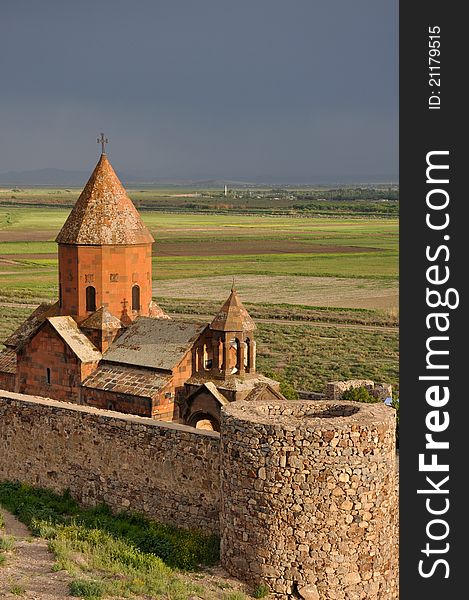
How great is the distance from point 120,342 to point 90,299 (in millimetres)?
1225

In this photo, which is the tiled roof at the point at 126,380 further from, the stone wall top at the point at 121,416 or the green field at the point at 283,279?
the green field at the point at 283,279

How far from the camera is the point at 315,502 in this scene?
373 inches

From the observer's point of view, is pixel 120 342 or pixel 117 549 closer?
pixel 117 549

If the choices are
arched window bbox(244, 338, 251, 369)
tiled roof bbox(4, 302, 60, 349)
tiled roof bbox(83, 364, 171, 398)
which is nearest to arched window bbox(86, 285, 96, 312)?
tiled roof bbox(4, 302, 60, 349)

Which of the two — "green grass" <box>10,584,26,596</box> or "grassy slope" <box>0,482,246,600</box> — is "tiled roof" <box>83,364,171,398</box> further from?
"green grass" <box>10,584,26,596</box>

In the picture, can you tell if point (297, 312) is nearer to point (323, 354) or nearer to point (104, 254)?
point (323, 354)

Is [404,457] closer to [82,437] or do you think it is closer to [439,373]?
[439,373]

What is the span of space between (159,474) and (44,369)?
5.88 m

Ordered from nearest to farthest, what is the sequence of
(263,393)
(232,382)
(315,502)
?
(315,502) → (263,393) → (232,382)

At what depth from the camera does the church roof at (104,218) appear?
16.6 metres

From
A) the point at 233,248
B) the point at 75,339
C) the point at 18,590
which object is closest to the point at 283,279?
the point at 233,248

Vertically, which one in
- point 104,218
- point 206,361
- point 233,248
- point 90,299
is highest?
point 104,218

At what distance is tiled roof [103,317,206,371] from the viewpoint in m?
15.4

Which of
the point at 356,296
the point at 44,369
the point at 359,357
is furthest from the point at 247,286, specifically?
the point at 44,369
